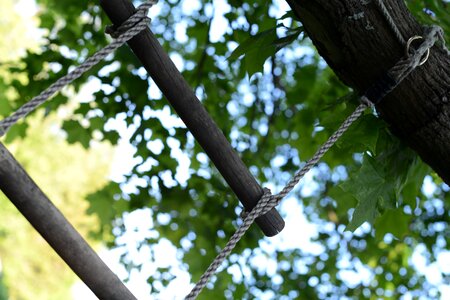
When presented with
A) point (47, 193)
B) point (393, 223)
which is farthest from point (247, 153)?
point (47, 193)

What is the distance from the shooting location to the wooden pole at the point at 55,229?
93cm

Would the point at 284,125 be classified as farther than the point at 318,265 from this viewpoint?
No

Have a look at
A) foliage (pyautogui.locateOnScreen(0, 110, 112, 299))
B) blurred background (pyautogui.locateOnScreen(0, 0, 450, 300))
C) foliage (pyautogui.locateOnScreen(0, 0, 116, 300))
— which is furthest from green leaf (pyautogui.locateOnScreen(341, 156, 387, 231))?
foliage (pyautogui.locateOnScreen(0, 110, 112, 299))

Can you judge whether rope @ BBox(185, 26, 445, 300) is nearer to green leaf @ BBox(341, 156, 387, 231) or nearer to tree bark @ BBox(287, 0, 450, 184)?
tree bark @ BBox(287, 0, 450, 184)

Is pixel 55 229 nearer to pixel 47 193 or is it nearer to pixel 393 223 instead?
pixel 393 223

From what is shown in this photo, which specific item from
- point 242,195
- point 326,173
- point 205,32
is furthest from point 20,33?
point 242,195

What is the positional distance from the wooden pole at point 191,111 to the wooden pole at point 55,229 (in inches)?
9.5

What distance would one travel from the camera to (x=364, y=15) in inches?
45.4

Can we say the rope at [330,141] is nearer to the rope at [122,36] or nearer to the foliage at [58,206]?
the rope at [122,36]

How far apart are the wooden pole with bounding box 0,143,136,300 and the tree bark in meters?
0.49

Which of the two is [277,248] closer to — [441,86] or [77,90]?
[77,90]

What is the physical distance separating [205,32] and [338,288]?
140 cm

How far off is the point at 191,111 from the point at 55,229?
280 mm

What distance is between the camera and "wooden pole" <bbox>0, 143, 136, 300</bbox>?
0.93 m
